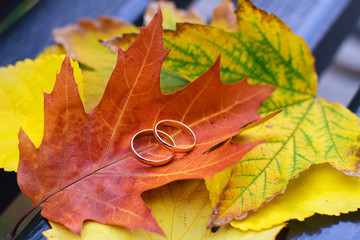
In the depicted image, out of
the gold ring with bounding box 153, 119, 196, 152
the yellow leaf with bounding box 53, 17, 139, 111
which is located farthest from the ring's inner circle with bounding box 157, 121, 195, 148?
the yellow leaf with bounding box 53, 17, 139, 111

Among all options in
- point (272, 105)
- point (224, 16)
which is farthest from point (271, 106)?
point (224, 16)

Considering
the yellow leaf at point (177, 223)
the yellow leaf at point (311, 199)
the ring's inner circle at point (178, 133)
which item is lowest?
the yellow leaf at point (177, 223)

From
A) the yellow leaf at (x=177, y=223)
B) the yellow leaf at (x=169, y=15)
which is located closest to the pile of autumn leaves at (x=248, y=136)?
the yellow leaf at (x=177, y=223)

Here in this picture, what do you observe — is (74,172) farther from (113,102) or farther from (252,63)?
(252,63)

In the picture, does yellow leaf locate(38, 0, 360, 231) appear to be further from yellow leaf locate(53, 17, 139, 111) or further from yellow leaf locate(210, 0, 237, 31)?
yellow leaf locate(210, 0, 237, 31)

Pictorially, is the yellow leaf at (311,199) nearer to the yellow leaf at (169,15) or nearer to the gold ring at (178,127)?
the gold ring at (178,127)
